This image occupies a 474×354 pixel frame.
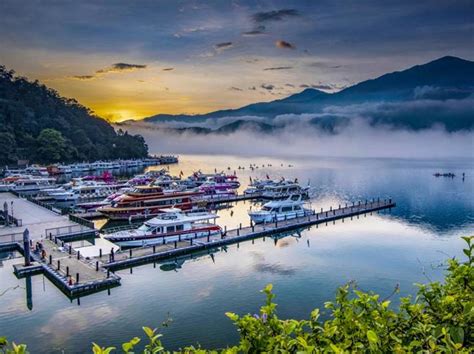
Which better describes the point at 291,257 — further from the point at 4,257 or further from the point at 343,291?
the point at 343,291

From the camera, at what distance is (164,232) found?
110 ft

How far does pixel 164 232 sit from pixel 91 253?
228 inches

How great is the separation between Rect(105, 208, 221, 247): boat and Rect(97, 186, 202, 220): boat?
10.8 m

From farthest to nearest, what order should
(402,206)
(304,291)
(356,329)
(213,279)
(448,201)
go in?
(448,201) < (402,206) < (213,279) < (304,291) < (356,329)

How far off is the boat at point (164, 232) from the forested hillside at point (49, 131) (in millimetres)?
81141

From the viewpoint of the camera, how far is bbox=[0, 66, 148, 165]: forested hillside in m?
108

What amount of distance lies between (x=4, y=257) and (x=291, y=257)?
21.3 metres

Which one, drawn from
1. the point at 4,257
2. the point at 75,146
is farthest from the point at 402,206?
the point at 75,146

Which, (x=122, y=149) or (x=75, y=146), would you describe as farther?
(x=122, y=149)

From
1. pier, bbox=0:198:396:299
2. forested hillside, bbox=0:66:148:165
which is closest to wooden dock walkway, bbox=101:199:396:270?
pier, bbox=0:198:396:299

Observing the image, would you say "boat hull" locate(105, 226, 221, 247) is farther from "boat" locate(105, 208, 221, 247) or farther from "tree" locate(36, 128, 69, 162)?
"tree" locate(36, 128, 69, 162)

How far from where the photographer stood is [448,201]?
6062cm

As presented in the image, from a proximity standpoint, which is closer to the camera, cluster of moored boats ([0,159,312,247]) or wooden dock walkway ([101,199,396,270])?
wooden dock walkway ([101,199,396,270])

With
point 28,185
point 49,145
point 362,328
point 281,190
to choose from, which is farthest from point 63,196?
point 362,328
